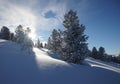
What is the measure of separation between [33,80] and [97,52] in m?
73.6

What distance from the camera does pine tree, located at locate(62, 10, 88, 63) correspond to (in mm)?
25031

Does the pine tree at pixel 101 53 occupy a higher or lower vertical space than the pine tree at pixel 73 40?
lower

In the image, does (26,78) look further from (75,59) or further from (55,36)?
(55,36)

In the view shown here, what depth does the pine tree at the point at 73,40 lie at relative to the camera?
2503 cm

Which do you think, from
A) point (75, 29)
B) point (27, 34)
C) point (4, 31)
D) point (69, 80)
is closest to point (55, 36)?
point (27, 34)

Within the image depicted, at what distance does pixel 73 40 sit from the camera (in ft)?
84.7

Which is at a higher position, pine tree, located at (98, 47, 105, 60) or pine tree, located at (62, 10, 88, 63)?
pine tree, located at (62, 10, 88, 63)

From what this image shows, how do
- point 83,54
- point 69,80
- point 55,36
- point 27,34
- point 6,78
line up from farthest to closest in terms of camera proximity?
1. point 55,36
2. point 27,34
3. point 83,54
4. point 69,80
5. point 6,78

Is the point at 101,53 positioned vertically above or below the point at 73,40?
below

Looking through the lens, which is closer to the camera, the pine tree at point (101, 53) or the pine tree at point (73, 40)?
the pine tree at point (73, 40)

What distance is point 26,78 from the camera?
1073 cm

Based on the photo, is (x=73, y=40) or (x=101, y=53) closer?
(x=73, y=40)

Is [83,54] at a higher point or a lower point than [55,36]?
lower

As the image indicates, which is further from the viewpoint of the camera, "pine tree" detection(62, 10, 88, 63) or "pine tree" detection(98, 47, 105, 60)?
"pine tree" detection(98, 47, 105, 60)
